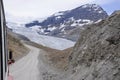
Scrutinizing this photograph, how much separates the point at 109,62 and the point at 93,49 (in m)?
8.58

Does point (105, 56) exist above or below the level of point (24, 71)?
above

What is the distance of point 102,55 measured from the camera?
24.9m

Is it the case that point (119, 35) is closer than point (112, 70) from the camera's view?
No

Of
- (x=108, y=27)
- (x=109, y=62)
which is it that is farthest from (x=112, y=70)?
(x=108, y=27)

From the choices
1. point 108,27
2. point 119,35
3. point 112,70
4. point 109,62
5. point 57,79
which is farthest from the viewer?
point 57,79

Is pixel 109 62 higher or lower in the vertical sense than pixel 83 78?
higher

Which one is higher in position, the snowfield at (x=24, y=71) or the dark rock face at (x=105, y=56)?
the dark rock face at (x=105, y=56)

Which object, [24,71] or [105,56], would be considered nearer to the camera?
[105,56]

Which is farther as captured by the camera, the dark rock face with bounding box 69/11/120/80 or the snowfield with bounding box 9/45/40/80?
the snowfield with bounding box 9/45/40/80

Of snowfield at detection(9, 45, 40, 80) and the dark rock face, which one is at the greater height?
the dark rock face

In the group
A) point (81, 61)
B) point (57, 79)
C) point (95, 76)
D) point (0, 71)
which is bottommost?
point (57, 79)

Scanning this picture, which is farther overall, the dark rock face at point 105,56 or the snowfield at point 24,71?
the snowfield at point 24,71

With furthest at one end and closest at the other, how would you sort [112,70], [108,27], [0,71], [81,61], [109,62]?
[81,61], [108,27], [109,62], [112,70], [0,71]

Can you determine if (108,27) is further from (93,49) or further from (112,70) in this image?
(112,70)
